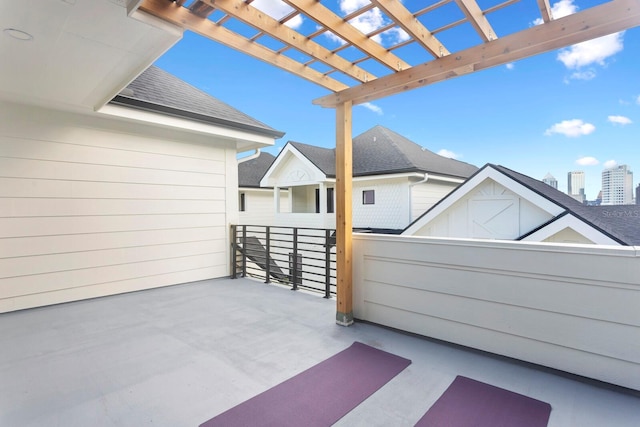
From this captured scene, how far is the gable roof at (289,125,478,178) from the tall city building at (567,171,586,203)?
11.6ft

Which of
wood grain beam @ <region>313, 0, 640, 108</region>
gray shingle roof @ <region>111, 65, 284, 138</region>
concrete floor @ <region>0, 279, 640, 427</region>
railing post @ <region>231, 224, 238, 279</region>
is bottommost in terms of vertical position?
concrete floor @ <region>0, 279, 640, 427</region>

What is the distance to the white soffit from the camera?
2.02m

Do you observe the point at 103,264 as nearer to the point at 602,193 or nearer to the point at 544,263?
the point at 544,263

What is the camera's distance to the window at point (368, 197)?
34.5 ft

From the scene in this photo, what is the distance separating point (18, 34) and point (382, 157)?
9399mm

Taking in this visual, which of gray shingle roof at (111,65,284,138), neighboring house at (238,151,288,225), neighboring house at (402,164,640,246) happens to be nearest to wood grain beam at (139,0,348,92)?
gray shingle roof at (111,65,284,138)

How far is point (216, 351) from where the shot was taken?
8.75 feet

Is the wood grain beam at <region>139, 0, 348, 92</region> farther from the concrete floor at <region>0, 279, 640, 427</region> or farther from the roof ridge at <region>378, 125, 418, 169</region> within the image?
the roof ridge at <region>378, 125, 418, 169</region>

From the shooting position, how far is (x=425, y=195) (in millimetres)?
10352

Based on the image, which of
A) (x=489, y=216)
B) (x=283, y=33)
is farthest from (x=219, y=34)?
(x=489, y=216)

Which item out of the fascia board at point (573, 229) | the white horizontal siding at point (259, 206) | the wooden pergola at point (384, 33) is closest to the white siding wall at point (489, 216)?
the fascia board at point (573, 229)

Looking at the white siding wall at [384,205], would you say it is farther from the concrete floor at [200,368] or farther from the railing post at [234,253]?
the concrete floor at [200,368]

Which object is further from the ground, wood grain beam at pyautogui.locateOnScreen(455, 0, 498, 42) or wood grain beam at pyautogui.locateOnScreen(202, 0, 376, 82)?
wood grain beam at pyautogui.locateOnScreen(202, 0, 376, 82)

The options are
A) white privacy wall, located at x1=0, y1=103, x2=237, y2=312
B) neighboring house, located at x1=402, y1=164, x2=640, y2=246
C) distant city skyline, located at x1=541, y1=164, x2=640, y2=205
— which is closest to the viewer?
white privacy wall, located at x1=0, y1=103, x2=237, y2=312
